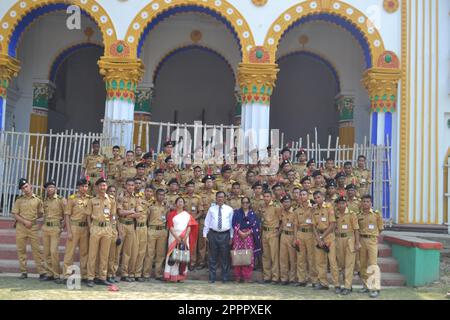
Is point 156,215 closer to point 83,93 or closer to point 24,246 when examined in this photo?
point 24,246

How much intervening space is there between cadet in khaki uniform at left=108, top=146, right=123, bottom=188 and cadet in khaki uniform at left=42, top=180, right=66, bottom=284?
1.52 m

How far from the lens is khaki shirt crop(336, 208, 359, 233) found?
6.77 m

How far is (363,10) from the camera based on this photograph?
10789 mm

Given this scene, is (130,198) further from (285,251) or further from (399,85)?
(399,85)

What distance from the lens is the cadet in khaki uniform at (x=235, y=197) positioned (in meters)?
7.75

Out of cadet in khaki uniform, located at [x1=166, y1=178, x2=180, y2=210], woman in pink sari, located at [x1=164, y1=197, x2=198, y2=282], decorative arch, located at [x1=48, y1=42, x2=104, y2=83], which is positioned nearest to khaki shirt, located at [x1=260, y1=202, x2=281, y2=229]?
woman in pink sari, located at [x1=164, y1=197, x2=198, y2=282]

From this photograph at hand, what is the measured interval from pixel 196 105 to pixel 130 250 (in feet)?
32.7

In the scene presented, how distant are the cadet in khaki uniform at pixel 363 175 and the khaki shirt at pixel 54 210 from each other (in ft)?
15.8

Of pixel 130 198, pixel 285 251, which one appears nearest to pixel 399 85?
pixel 285 251

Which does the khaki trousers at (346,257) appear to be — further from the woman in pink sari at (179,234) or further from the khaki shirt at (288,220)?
the woman in pink sari at (179,234)

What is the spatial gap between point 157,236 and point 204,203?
3.13 ft

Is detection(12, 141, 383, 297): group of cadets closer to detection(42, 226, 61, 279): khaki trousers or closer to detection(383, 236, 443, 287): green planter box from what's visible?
detection(42, 226, 61, 279): khaki trousers

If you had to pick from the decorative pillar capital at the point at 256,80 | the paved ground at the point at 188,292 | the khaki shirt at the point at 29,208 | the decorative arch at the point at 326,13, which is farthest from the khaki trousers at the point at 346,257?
the decorative arch at the point at 326,13

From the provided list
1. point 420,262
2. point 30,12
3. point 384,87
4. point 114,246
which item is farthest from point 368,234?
point 30,12
